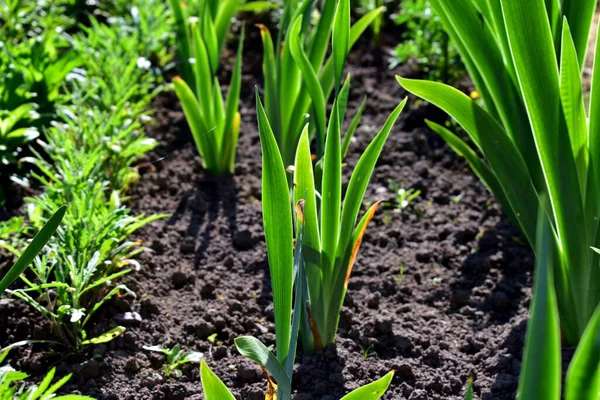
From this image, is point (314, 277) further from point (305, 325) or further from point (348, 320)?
point (348, 320)

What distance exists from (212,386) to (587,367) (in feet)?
2.13

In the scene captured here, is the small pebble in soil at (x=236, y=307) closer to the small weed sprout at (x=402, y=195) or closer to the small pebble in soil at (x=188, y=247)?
the small pebble in soil at (x=188, y=247)

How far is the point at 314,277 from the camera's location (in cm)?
183

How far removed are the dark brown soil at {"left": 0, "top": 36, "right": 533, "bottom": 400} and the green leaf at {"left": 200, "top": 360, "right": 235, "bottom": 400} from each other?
1.40 ft

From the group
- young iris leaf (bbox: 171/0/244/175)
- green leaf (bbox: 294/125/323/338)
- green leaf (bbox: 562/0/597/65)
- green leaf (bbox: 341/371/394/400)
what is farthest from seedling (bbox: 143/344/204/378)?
green leaf (bbox: 562/0/597/65)

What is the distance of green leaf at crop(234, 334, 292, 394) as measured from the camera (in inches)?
57.1

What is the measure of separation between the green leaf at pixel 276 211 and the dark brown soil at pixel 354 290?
1.33ft

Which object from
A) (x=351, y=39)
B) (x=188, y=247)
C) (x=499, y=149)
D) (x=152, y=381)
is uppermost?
(x=351, y=39)

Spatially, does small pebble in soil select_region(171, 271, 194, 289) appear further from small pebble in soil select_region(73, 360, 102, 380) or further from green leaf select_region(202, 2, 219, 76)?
green leaf select_region(202, 2, 219, 76)

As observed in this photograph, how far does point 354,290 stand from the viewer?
7.40 feet

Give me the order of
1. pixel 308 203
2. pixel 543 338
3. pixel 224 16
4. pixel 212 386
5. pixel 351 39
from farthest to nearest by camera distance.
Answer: pixel 224 16
pixel 351 39
pixel 308 203
pixel 212 386
pixel 543 338

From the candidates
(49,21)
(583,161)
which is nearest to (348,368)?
(583,161)

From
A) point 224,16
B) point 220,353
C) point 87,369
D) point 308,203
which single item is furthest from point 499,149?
point 224,16

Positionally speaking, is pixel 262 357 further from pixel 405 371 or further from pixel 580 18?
pixel 580 18
